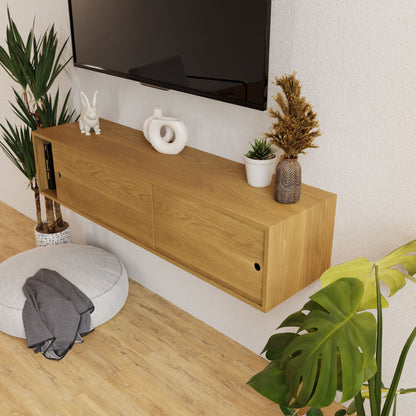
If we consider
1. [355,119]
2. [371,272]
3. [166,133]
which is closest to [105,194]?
[166,133]

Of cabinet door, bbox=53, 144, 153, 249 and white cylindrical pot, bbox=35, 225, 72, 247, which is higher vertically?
cabinet door, bbox=53, 144, 153, 249

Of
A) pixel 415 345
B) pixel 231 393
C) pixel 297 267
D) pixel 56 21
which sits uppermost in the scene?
pixel 56 21

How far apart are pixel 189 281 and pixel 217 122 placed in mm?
821

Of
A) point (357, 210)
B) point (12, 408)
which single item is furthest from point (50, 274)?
point (357, 210)

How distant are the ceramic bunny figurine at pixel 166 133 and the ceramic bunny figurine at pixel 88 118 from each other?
30cm

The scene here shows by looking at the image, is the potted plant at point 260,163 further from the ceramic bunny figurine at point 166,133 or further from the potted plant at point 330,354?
Result: the potted plant at point 330,354

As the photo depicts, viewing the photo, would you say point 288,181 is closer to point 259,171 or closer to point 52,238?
point 259,171

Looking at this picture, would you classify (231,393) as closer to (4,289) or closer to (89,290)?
(89,290)

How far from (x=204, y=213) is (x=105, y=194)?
613 millimetres

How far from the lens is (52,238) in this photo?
10.0 feet

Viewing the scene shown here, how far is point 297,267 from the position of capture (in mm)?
1846

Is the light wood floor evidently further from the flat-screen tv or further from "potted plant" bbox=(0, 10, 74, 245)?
the flat-screen tv

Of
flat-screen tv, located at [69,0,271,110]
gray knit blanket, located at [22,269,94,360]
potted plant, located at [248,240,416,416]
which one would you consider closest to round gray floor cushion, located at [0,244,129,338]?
gray knit blanket, located at [22,269,94,360]

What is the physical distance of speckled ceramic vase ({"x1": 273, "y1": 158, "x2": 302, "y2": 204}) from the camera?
1.77 meters
